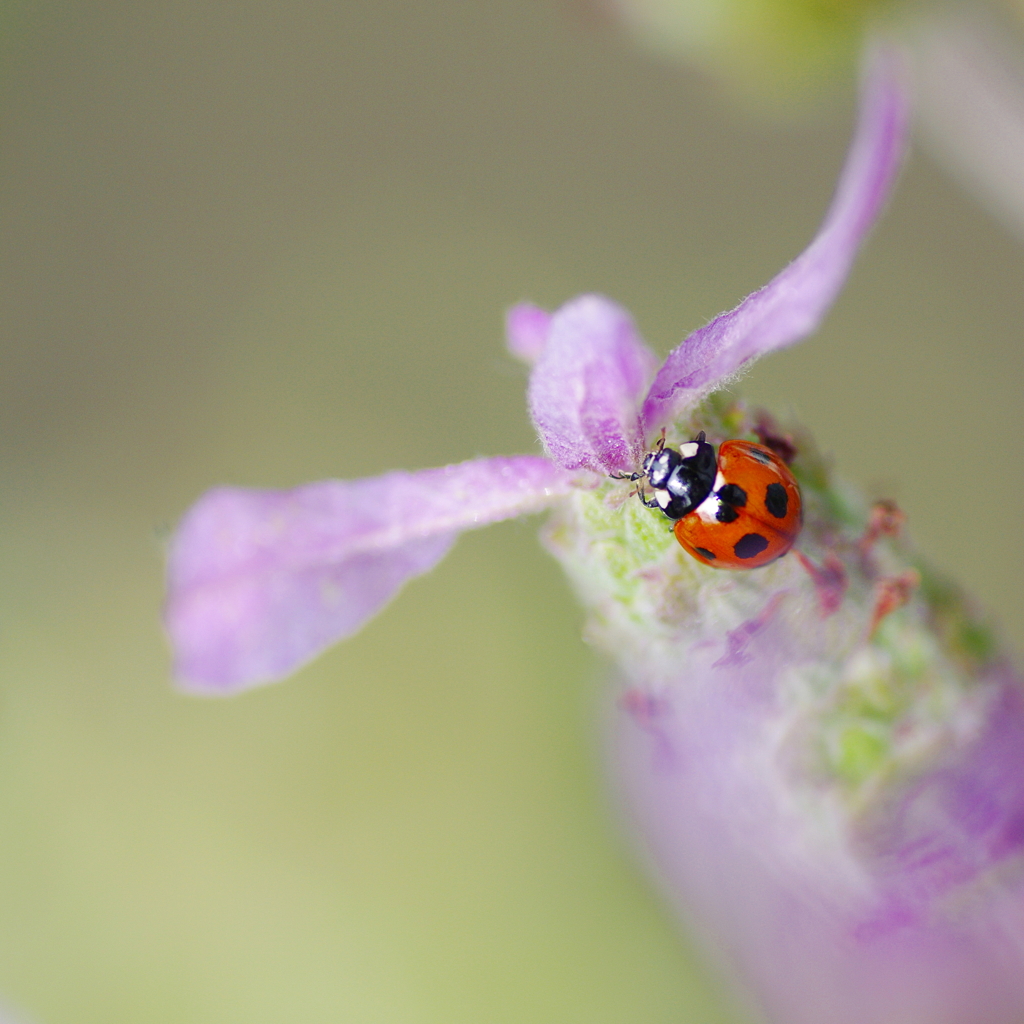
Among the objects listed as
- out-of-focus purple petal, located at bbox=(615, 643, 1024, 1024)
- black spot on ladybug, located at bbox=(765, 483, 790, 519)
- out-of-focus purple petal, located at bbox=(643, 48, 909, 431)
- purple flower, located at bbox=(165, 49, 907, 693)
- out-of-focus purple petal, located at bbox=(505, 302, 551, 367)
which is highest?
out-of-focus purple petal, located at bbox=(505, 302, 551, 367)

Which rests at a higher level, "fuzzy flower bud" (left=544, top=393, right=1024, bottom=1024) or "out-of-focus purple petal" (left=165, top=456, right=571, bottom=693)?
"out-of-focus purple petal" (left=165, top=456, right=571, bottom=693)

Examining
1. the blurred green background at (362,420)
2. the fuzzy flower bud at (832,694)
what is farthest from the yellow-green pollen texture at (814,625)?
the blurred green background at (362,420)

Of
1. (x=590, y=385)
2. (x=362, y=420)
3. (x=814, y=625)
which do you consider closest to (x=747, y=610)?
(x=814, y=625)

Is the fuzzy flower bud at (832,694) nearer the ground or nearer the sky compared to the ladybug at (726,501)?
nearer the ground

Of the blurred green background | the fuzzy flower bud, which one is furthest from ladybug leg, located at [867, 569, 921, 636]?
the blurred green background

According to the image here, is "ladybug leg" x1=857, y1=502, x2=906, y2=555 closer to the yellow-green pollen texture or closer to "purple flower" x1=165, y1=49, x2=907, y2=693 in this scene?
the yellow-green pollen texture

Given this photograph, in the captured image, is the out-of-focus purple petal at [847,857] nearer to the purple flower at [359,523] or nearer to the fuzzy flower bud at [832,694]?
the fuzzy flower bud at [832,694]

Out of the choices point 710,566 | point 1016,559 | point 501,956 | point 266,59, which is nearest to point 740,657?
point 710,566
